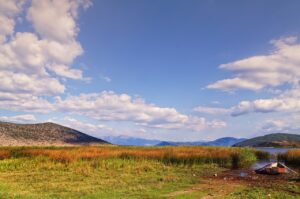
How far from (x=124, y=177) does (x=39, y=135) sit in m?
113

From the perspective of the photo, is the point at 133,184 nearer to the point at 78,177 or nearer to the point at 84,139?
the point at 78,177

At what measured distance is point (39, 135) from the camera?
427 ft

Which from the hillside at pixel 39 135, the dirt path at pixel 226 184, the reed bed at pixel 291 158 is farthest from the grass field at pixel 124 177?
the hillside at pixel 39 135

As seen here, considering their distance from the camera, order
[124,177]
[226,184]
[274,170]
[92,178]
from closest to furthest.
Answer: [226,184] < [92,178] < [124,177] < [274,170]

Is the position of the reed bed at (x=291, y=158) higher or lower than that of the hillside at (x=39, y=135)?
lower

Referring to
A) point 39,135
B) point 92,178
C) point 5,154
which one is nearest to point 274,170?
point 92,178

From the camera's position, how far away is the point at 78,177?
24.3 metres

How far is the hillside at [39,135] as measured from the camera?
113 m

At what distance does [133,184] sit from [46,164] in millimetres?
12830

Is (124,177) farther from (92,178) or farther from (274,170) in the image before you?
(274,170)

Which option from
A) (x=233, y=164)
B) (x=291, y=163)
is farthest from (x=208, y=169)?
(x=291, y=163)

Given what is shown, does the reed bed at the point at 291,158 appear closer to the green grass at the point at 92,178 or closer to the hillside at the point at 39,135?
the green grass at the point at 92,178

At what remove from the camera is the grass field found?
1831cm

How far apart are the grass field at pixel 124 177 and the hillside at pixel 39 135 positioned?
2876 inches
